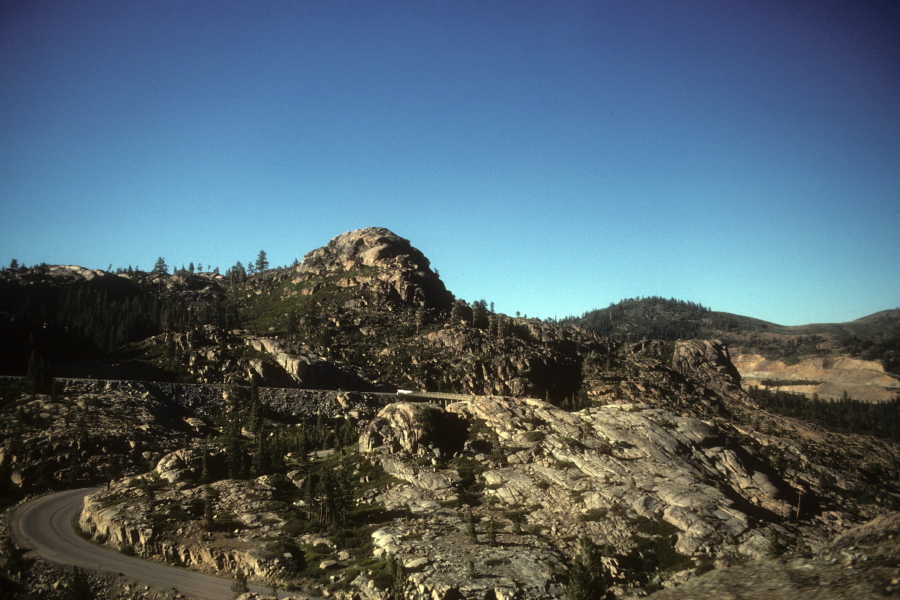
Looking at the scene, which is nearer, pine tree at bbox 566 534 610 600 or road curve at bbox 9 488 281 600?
pine tree at bbox 566 534 610 600

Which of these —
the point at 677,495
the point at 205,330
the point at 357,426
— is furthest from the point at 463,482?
the point at 205,330

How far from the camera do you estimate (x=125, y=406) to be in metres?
93.5

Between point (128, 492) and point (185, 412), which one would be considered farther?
point (185, 412)

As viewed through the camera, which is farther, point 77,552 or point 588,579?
point 77,552

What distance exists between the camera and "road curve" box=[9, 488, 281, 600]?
47156mm

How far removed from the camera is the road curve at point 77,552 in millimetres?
47156

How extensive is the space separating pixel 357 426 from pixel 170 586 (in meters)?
54.8

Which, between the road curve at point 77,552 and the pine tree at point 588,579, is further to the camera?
the road curve at point 77,552

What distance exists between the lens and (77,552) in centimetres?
5438

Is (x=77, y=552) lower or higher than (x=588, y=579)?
lower

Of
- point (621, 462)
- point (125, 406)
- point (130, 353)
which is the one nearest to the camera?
point (621, 462)

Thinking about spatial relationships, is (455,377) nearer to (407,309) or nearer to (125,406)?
(407,309)

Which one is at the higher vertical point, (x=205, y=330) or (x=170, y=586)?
(x=205, y=330)

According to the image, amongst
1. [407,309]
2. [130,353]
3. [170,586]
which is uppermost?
[407,309]
